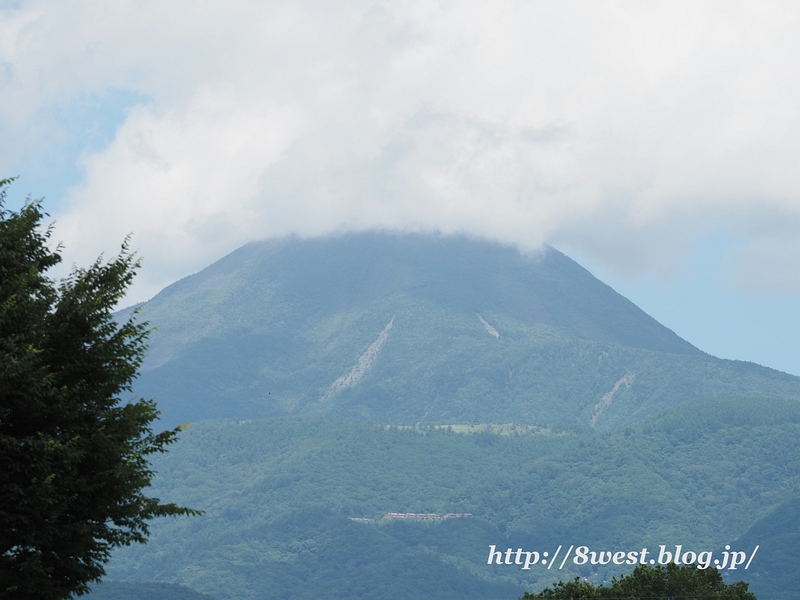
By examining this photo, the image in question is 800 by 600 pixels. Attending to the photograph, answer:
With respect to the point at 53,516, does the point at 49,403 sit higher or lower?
higher

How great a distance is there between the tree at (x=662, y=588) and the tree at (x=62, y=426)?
4295cm

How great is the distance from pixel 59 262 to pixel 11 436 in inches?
217

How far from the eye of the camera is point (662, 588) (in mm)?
64438

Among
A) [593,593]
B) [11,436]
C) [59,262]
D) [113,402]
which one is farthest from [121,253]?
[593,593]

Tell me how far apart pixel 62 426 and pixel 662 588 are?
157 ft

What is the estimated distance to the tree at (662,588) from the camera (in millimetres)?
62969

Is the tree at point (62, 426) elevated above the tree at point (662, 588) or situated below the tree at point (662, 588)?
below

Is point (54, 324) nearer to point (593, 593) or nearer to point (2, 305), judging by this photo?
point (2, 305)

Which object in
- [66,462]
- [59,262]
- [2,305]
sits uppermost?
[59,262]

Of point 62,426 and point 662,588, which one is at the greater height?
point 662,588

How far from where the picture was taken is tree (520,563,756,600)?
63.0 meters

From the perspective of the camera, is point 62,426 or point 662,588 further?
point 662,588

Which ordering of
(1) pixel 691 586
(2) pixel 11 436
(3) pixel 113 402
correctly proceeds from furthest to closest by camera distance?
(1) pixel 691 586 < (3) pixel 113 402 < (2) pixel 11 436

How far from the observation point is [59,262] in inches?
1035
